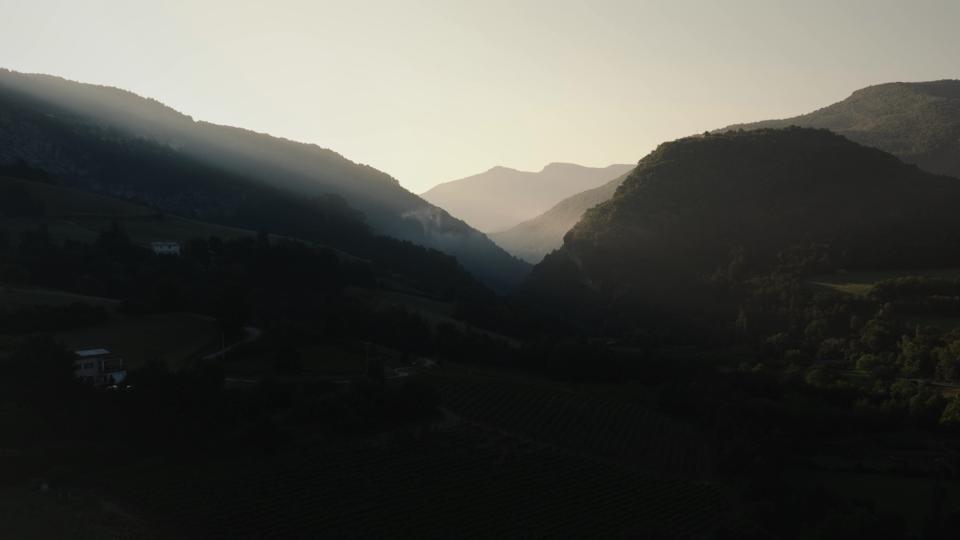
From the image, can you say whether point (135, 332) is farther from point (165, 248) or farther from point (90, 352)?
point (165, 248)

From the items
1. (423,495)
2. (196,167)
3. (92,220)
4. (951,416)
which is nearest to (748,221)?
(951,416)

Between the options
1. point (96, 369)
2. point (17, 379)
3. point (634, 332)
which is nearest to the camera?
point (17, 379)

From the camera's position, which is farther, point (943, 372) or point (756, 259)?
point (756, 259)

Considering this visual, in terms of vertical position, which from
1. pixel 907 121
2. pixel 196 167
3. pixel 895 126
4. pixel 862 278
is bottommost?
pixel 862 278

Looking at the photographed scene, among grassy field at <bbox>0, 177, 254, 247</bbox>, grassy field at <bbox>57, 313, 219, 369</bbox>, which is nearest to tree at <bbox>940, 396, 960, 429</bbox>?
grassy field at <bbox>57, 313, 219, 369</bbox>

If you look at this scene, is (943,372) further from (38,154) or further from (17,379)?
(38,154)

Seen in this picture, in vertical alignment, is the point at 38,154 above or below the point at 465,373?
above

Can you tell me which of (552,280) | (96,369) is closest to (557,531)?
(96,369)

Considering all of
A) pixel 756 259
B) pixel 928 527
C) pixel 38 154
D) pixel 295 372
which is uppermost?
pixel 38 154
